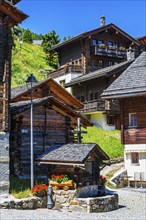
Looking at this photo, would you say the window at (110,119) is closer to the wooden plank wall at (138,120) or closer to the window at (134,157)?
the wooden plank wall at (138,120)

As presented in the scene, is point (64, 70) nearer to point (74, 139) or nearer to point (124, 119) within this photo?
point (124, 119)

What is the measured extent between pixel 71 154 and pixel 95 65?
31179 millimetres

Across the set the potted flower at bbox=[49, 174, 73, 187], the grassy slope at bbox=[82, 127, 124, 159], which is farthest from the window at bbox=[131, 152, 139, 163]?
the potted flower at bbox=[49, 174, 73, 187]

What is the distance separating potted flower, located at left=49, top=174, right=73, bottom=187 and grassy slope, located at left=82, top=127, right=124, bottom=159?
12657mm

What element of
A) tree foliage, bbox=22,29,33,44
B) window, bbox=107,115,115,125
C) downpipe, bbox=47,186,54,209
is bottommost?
downpipe, bbox=47,186,54,209

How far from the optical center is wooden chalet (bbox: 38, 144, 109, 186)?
1769 cm

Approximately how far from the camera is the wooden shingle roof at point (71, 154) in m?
17.5

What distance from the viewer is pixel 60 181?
18.1m

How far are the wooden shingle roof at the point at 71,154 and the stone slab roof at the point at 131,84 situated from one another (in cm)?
919

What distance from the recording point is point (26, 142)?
67.6 ft

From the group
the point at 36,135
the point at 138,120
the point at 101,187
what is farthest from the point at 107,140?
the point at 101,187

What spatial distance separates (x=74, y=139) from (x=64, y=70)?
24.3 m

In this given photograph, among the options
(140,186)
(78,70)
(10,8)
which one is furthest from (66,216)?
(78,70)

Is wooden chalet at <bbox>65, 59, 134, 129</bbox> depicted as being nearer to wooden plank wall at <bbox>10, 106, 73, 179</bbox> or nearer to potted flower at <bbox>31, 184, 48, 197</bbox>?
wooden plank wall at <bbox>10, 106, 73, 179</bbox>
